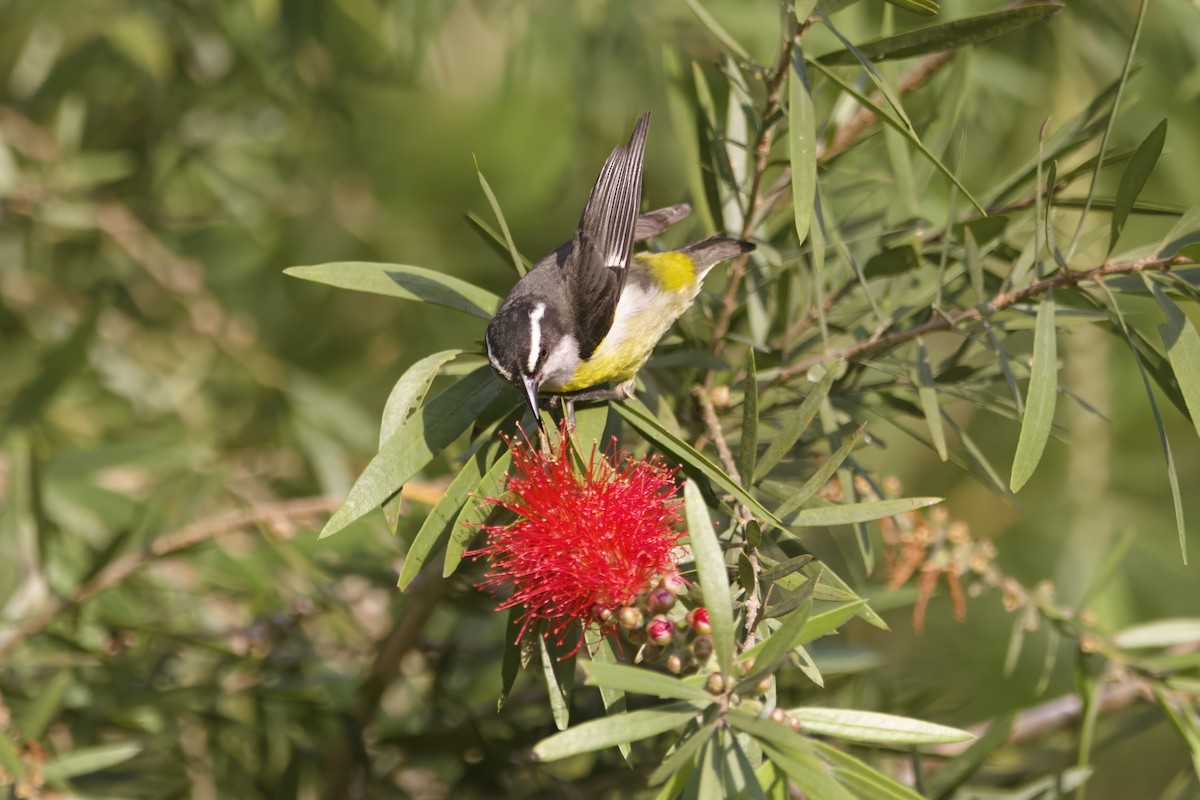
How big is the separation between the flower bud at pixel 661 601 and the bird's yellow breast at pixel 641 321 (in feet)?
2.09

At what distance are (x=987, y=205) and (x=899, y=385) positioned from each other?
0.36 metres

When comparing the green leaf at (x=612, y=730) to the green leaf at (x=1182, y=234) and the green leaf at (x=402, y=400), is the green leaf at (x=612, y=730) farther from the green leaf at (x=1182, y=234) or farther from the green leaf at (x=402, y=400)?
the green leaf at (x=1182, y=234)

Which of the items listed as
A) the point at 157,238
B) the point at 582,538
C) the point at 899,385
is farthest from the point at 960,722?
the point at 157,238

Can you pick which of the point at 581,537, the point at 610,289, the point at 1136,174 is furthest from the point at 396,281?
the point at 1136,174

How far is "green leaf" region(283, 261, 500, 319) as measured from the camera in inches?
53.9

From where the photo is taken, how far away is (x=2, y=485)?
102 inches

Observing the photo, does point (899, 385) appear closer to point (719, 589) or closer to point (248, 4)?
point (719, 589)

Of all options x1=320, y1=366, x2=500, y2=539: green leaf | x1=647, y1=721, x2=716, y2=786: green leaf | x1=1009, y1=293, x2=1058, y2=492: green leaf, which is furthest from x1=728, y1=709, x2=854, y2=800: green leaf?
x1=320, y1=366, x2=500, y2=539: green leaf

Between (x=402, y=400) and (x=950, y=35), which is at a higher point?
(x=950, y=35)

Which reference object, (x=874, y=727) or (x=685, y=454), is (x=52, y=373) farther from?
(x=874, y=727)

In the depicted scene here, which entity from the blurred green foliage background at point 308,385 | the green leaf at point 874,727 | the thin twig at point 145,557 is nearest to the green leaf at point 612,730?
→ the green leaf at point 874,727

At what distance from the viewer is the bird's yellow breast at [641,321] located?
1912mm

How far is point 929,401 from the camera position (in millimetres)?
1399

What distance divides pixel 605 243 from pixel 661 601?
38.7 inches
